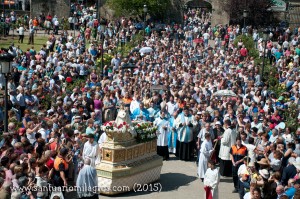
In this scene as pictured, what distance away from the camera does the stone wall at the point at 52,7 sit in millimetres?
53094

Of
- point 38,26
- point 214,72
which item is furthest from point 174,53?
point 38,26

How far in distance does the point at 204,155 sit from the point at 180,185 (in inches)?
41.6

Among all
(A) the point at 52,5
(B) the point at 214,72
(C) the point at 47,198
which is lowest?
(C) the point at 47,198

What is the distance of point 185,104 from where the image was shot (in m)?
21.4

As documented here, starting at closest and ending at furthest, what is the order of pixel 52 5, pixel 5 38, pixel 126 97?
pixel 126 97 < pixel 5 38 < pixel 52 5

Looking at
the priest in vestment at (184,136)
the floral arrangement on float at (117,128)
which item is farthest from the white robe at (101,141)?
the priest in vestment at (184,136)

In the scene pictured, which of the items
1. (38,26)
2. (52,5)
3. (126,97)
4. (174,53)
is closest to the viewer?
(126,97)

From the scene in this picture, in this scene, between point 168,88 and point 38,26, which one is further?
point 38,26

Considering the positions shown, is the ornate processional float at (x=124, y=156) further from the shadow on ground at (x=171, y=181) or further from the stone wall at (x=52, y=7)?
the stone wall at (x=52, y=7)

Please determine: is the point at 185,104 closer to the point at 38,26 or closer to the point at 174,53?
the point at 174,53

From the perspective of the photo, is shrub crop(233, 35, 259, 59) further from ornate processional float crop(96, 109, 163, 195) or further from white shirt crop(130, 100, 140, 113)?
ornate processional float crop(96, 109, 163, 195)

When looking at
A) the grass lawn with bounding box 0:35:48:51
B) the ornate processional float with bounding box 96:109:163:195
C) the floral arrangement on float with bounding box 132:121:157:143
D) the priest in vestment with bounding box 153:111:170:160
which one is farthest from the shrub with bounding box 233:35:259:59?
the ornate processional float with bounding box 96:109:163:195

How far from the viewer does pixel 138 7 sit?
160 ft

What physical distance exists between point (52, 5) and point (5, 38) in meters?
11.4
